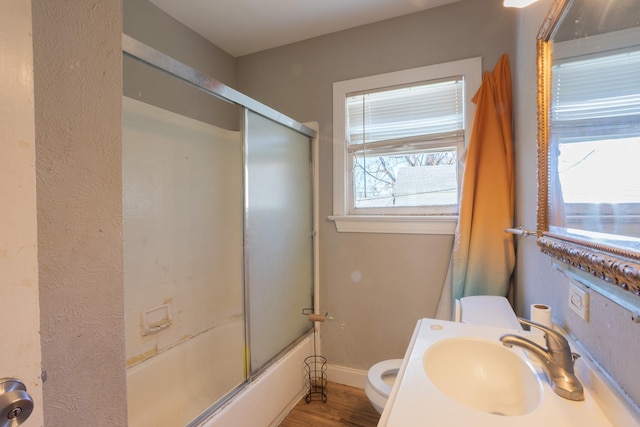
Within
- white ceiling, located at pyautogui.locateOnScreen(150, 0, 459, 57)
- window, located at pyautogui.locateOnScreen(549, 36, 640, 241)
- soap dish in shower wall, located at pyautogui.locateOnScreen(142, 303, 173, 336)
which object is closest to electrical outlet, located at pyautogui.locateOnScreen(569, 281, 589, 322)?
window, located at pyautogui.locateOnScreen(549, 36, 640, 241)

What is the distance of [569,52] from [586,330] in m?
0.76

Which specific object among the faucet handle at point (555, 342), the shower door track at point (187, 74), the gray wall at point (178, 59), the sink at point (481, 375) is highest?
the gray wall at point (178, 59)

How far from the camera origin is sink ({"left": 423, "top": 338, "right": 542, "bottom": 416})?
2.60ft

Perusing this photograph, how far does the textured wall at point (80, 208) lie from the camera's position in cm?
62

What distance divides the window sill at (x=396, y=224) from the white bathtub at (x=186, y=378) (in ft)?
2.92

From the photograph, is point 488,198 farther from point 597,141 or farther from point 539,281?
point 597,141

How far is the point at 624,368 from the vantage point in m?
0.59

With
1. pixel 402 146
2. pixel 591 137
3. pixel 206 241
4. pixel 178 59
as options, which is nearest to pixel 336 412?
pixel 206 241

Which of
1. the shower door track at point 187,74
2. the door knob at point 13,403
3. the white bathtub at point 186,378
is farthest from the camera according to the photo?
the white bathtub at point 186,378

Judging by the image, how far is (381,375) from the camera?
148cm

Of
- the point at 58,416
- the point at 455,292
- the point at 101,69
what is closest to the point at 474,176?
the point at 455,292

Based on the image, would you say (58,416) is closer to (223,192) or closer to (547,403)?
(547,403)

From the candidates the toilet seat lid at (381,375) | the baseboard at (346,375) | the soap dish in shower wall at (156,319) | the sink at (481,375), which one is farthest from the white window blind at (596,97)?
the soap dish in shower wall at (156,319)

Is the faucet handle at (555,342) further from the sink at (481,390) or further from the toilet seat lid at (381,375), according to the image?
the toilet seat lid at (381,375)
